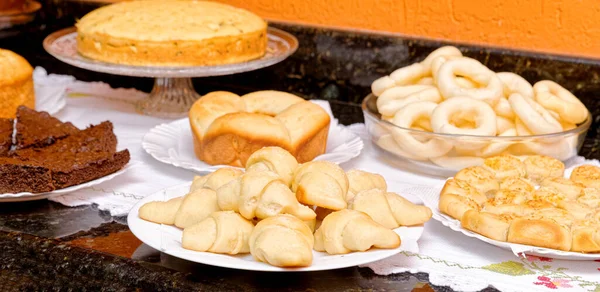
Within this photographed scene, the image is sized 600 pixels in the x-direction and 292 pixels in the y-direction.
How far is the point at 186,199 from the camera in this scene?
1.03 m

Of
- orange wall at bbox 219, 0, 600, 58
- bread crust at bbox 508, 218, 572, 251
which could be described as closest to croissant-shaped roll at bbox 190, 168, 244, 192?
bread crust at bbox 508, 218, 572, 251

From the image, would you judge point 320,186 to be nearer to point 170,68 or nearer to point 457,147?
point 457,147

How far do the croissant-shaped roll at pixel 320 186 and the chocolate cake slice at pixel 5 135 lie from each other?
52 centimetres

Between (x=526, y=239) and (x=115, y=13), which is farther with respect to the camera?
(x=115, y=13)

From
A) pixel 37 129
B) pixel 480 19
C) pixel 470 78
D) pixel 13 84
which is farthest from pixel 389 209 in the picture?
pixel 13 84

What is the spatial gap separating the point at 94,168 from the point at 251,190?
357 millimetres

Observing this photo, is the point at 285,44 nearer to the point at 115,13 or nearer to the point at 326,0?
the point at 326,0

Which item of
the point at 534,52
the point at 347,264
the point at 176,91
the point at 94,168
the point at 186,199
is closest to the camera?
the point at 347,264

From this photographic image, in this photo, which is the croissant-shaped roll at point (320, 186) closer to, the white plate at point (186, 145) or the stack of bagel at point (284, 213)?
the stack of bagel at point (284, 213)

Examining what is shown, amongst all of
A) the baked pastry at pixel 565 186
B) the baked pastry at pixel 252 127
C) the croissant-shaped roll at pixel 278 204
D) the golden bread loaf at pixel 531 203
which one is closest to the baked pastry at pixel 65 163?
the baked pastry at pixel 252 127

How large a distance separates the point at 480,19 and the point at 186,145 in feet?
1.95

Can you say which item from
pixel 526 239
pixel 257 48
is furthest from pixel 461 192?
pixel 257 48

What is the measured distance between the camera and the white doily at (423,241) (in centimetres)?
99

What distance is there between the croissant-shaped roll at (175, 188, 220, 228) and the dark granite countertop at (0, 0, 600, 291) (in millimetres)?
48
